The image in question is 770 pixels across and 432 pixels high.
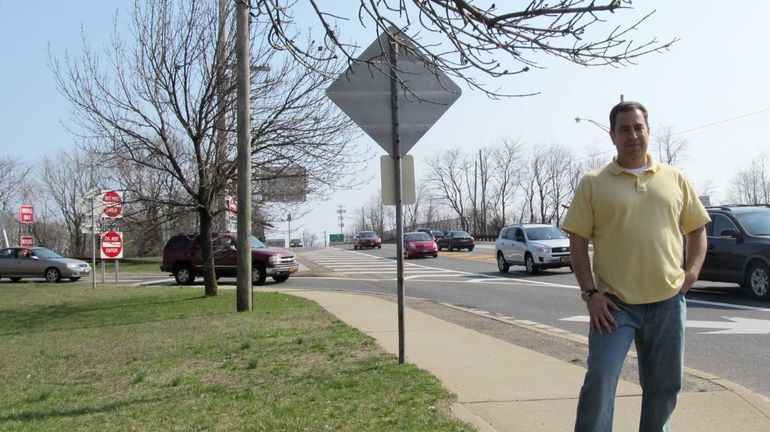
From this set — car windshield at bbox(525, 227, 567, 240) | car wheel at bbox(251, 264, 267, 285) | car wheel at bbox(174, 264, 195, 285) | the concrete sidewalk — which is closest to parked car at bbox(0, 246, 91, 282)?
car wheel at bbox(174, 264, 195, 285)

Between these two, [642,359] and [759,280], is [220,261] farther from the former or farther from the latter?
[642,359]

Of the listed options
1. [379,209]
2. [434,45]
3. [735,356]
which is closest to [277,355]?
[434,45]

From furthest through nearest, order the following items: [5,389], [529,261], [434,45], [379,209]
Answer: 1. [379,209]
2. [529,261]
3. [5,389]
4. [434,45]

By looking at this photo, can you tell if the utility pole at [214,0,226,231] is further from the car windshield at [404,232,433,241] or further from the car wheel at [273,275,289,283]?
the car windshield at [404,232,433,241]

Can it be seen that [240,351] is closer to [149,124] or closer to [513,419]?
[513,419]

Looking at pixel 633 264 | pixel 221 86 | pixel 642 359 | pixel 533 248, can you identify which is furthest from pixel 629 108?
pixel 533 248

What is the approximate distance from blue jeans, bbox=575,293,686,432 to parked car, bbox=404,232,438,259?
31.3 meters

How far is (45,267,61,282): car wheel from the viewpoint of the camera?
84.7 ft

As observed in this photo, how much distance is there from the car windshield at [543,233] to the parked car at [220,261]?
8.13 meters

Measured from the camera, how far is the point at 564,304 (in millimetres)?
12609

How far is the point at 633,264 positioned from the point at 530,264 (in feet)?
60.7

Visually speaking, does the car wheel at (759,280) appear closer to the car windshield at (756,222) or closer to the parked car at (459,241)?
the car windshield at (756,222)

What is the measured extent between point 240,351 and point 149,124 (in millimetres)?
7652

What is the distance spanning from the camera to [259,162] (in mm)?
13859
